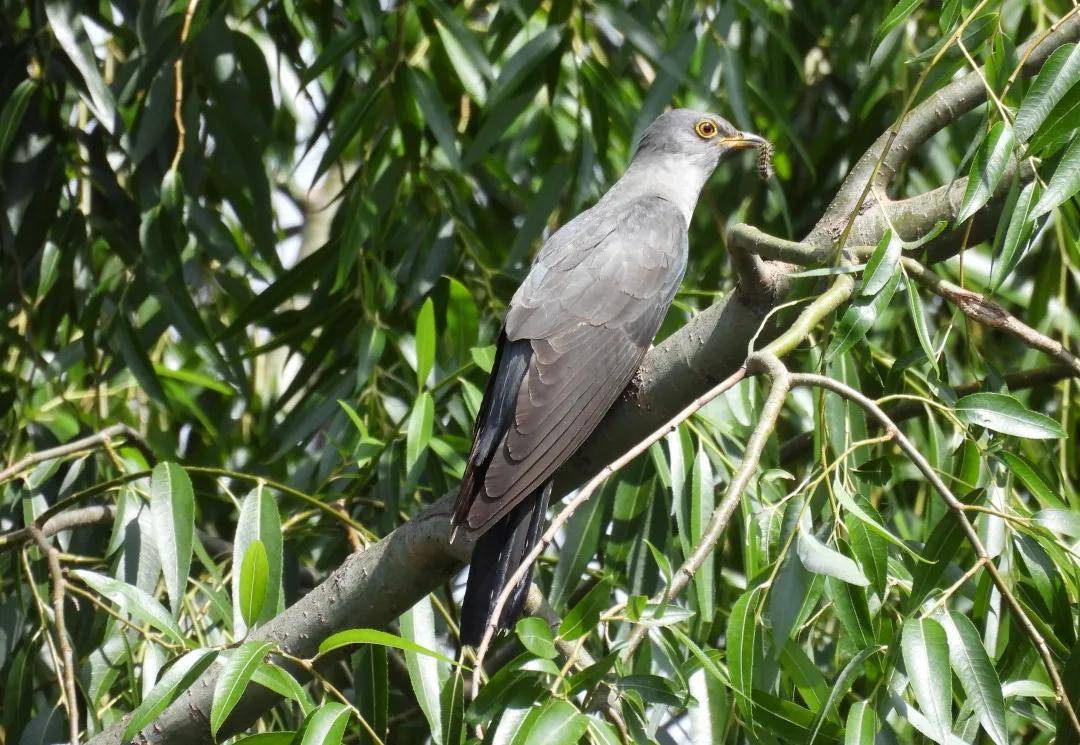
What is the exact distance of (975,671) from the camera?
175cm

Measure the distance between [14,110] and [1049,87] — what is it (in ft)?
8.49

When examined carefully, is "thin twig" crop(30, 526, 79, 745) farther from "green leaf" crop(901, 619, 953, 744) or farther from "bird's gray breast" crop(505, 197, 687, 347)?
"green leaf" crop(901, 619, 953, 744)

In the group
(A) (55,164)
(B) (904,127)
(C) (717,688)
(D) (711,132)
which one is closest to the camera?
(C) (717,688)

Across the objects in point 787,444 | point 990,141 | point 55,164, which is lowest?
point 787,444

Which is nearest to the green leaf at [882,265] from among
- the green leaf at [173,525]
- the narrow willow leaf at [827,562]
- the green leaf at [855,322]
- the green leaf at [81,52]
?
the green leaf at [855,322]

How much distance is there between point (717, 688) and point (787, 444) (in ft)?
5.82

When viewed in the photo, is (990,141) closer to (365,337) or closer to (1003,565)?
(1003,565)

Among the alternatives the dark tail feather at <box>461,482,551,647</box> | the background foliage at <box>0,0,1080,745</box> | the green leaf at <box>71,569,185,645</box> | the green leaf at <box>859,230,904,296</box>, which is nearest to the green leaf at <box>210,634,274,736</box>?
the background foliage at <box>0,0,1080,745</box>

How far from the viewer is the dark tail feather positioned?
2484 mm

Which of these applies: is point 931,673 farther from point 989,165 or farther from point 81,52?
point 81,52

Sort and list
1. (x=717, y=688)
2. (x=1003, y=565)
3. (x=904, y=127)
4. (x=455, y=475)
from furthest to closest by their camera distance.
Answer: (x=455, y=475) → (x=904, y=127) → (x=1003, y=565) → (x=717, y=688)

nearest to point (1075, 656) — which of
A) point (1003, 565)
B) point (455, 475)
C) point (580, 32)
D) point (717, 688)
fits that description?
point (1003, 565)

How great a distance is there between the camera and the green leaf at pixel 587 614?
1703 millimetres

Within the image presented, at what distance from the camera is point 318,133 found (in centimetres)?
376
